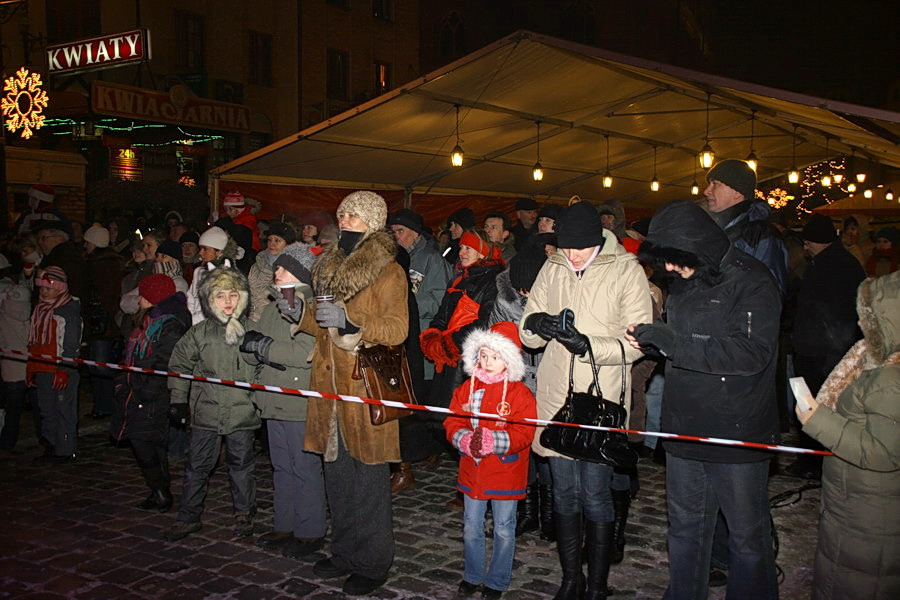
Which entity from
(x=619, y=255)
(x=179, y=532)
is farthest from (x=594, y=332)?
(x=179, y=532)

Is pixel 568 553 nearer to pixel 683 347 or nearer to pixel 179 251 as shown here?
pixel 683 347

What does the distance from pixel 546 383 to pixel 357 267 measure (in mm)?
1330

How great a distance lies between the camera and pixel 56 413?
774cm

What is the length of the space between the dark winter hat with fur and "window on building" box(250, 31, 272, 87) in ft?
82.6

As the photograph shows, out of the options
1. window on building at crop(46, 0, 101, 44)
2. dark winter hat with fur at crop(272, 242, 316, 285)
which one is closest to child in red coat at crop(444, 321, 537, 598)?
dark winter hat with fur at crop(272, 242, 316, 285)

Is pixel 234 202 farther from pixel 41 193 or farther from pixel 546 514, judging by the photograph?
pixel 546 514

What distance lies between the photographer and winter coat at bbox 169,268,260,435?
577 centimetres

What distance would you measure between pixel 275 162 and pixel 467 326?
8.81 meters

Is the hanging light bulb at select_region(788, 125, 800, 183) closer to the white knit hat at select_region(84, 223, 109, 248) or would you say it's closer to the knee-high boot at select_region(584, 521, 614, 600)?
the white knit hat at select_region(84, 223, 109, 248)

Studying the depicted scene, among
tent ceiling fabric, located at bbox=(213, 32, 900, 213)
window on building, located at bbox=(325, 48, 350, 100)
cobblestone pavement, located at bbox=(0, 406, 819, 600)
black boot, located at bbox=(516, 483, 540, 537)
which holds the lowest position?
cobblestone pavement, located at bbox=(0, 406, 819, 600)

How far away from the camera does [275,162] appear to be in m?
13.7

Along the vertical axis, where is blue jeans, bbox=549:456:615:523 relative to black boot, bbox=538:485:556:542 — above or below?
above

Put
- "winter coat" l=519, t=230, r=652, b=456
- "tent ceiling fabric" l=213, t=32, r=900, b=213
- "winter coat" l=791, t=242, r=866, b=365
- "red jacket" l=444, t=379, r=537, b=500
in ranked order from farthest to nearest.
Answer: "tent ceiling fabric" l=213, t=32, r=900, b=213 < "winter coat" l=791, t=242, r=866, b=365 < "red jacket" l=444, t=379, r=537, b=500 < "winter coat" l=519, t=230, r=652, b=456

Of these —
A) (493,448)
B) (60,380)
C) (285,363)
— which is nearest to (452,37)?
(60,380)
